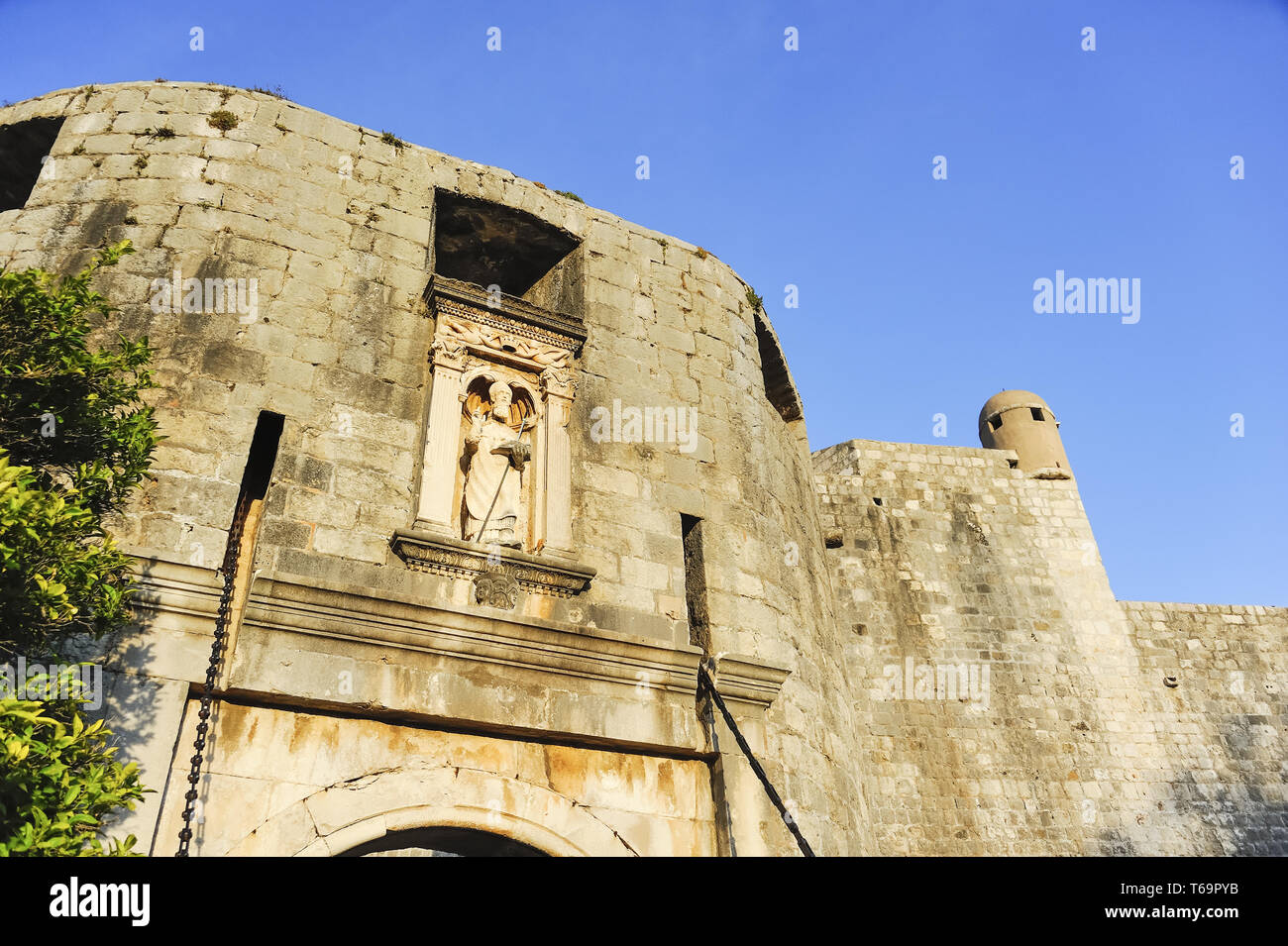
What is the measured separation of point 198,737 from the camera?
4.51 m

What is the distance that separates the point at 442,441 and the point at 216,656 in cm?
186

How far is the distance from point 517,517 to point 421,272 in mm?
1903

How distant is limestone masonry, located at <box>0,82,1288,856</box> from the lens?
4832 mm

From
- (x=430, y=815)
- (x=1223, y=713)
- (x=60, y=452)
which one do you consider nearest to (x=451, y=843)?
(x=430, y=815)

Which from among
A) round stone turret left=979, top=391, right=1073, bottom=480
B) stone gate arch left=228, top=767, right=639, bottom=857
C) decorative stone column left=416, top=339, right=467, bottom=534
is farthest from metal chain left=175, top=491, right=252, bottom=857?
round stone turret left=979, top=391, right=1073, bottom=480

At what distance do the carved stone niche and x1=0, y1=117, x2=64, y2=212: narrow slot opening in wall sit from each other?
2.98 m

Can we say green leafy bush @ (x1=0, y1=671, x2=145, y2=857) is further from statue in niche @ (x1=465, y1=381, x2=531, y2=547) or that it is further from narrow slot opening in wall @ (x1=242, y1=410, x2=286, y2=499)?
statue in niche @ (x1=465, y1=381, x2=531, y2=547)

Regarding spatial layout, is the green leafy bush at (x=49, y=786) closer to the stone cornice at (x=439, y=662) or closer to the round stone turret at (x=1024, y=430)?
the stone cornice at (x=439, y=662)

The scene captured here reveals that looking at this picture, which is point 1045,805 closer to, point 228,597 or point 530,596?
point 530,596

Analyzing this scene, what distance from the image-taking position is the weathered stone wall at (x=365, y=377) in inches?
211

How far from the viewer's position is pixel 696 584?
6586mm

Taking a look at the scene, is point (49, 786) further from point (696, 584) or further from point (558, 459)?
point (696, 584)
